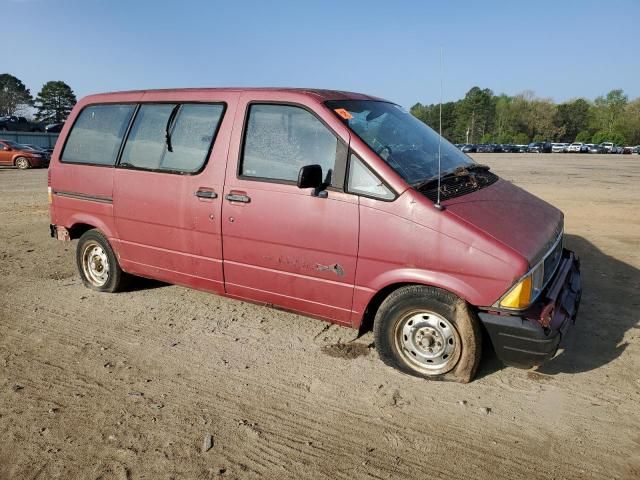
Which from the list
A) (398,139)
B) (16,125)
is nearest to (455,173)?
(398,139)

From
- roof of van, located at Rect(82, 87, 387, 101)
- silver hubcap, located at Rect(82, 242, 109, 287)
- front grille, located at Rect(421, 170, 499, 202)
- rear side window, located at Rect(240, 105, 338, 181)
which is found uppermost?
roof of van, located at Rect(82, 87, 387, 101)

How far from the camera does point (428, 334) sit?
11.2ft

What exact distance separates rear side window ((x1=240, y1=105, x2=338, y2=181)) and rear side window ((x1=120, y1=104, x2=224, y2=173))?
409mm

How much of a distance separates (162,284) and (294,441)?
336 cm

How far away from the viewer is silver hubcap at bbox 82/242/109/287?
5293mm

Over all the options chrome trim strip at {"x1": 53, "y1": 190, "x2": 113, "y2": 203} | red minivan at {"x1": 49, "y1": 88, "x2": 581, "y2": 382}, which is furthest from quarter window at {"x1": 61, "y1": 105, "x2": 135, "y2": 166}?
chrome trim strip at {"x1": 53, "y1": 190, "x2": 113, "y2": 203}

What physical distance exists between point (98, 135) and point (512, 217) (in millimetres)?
4079

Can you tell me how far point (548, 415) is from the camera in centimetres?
309

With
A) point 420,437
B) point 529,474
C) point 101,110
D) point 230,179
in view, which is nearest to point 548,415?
point 529,474

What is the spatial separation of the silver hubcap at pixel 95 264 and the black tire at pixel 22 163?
22.6 meters

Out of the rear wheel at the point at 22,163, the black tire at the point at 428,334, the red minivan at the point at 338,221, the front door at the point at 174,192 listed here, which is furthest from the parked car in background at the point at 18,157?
the black tire at the point at 428,334

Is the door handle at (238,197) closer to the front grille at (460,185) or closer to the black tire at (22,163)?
the front grille at (460,185)

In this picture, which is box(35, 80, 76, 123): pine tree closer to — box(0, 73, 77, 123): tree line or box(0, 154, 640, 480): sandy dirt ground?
box(0, 73, 77, 123): tree line

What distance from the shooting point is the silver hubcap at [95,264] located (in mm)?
5293
